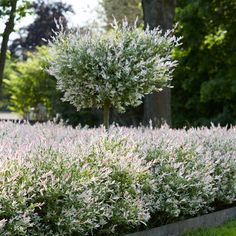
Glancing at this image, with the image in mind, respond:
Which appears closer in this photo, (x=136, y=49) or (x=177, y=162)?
(x=177, y=162)

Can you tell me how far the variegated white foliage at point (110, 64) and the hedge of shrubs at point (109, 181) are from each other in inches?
33.8

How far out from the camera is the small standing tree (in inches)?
274

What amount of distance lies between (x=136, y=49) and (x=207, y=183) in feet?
7.22

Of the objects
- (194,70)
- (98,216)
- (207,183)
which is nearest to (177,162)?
(207,183)

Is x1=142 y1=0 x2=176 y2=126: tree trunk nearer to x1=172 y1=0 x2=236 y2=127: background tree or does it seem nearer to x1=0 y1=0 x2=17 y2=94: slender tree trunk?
x1=0 y1=0 x2=17 y2=94: slender tree trunk

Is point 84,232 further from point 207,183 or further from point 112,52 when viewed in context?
point 112,52

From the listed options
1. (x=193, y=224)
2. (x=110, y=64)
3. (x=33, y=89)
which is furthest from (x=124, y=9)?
(x=193, y=224)

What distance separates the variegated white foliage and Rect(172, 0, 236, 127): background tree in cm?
1071

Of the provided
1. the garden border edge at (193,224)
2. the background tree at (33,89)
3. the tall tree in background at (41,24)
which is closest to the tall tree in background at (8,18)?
the background tree at (33,89)

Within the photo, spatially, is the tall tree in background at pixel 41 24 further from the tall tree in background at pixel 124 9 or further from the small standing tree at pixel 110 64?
the small standing tree at pixel 110 64

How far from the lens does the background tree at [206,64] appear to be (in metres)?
18.6

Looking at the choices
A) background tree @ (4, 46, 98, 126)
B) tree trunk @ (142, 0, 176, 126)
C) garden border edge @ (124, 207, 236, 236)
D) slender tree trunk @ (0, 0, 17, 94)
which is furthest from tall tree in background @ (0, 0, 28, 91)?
garden border edge @ (124, 207, 236, 236)

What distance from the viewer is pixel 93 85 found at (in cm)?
709

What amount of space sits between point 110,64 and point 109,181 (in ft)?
8.80
